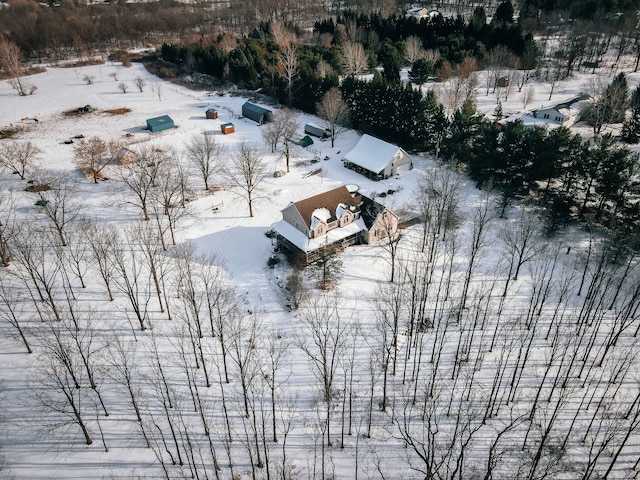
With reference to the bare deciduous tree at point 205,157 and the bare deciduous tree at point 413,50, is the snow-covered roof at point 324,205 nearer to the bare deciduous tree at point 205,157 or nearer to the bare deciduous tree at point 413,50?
the bare deciduous tree at point 205,157

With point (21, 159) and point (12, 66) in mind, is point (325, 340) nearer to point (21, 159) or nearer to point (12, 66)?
point (21, 159)

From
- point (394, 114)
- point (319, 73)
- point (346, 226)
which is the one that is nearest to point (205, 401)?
point (346, 226)

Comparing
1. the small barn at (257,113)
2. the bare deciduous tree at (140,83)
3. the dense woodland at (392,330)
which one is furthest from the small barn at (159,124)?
the bare deciduous tree at (140,83)

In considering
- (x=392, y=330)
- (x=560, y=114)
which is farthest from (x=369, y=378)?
(x=560, y=114)

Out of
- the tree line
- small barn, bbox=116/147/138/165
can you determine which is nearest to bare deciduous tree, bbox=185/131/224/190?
small barn, bbox=116/147/138/165

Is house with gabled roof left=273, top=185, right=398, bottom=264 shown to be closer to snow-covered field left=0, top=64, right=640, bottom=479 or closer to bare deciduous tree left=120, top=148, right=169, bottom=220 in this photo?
snow-covered field left=0, top=64, right=640, bottom=479
